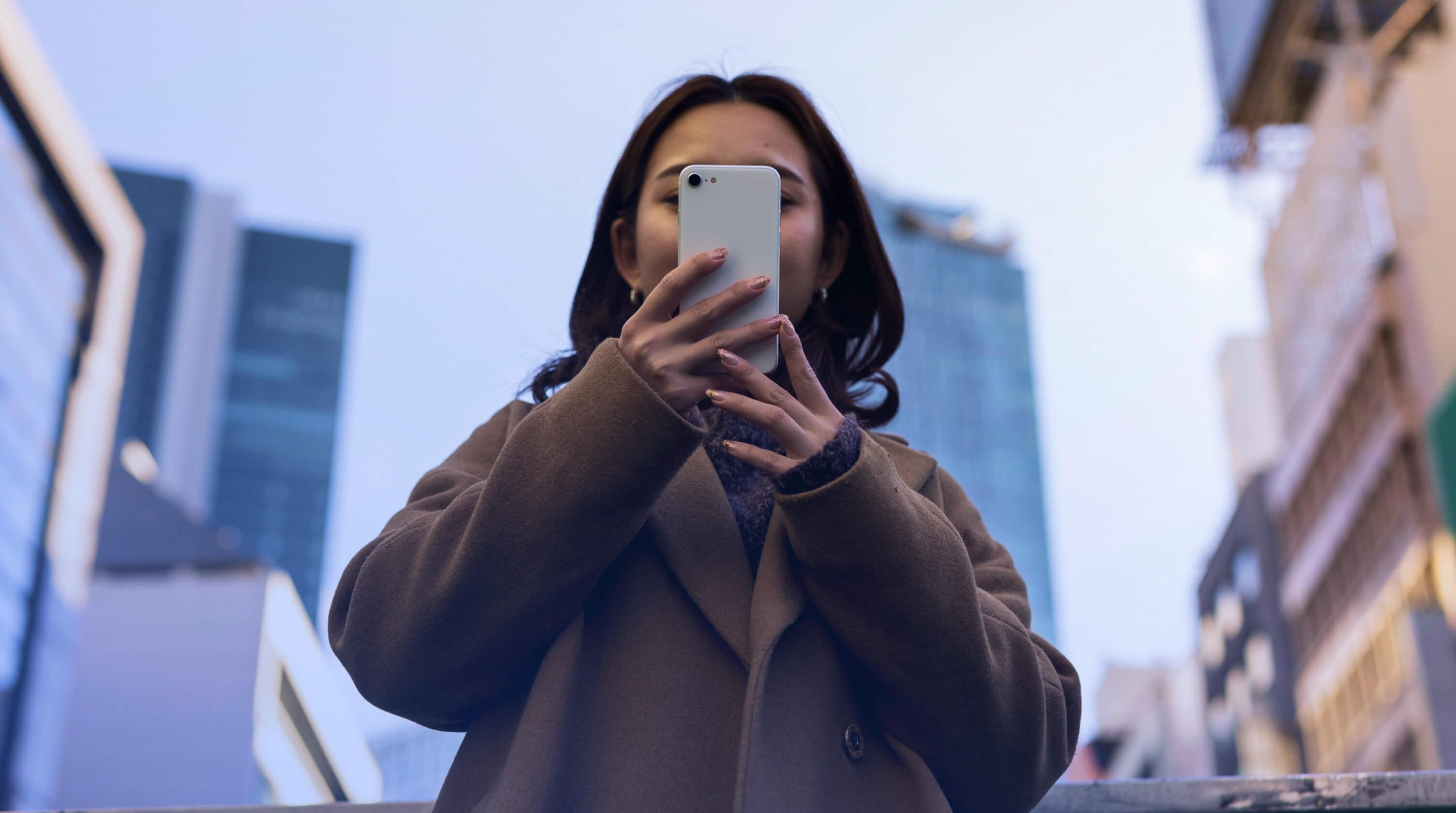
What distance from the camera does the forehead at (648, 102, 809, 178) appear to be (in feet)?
6.63

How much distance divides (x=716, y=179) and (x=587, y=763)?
2.38ft

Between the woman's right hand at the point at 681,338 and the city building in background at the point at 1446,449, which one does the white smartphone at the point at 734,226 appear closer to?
the woman's right hand at the point at 681,338

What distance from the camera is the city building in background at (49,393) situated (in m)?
22.4

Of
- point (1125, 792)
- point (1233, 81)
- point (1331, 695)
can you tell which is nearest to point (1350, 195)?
point (1233, 81)

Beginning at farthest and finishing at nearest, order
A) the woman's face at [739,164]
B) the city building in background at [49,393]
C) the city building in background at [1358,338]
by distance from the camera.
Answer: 1. the city building in background at [1358,338]
2. the city building in background at [49,393]
3. the woman's face at [739,164]

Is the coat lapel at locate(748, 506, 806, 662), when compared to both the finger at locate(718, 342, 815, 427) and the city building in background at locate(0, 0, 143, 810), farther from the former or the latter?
the city building in background at locate(0, 0, 143, 810)

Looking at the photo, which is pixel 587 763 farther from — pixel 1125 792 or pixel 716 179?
pixel 1125 792

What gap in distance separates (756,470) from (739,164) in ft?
1.52

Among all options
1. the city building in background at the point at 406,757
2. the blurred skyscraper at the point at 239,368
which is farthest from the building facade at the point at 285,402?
the city building in background at the point at 406,757

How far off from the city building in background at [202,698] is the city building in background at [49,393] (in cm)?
239

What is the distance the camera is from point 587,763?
1621 millimetres

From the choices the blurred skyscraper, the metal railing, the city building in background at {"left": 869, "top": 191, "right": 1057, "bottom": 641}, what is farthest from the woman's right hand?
the blurred skyscraper

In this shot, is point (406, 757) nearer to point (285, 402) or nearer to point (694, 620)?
point (285, 402)

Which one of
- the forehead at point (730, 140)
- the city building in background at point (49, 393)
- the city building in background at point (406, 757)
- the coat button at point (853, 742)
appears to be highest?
the forehead at point (730, 140)
